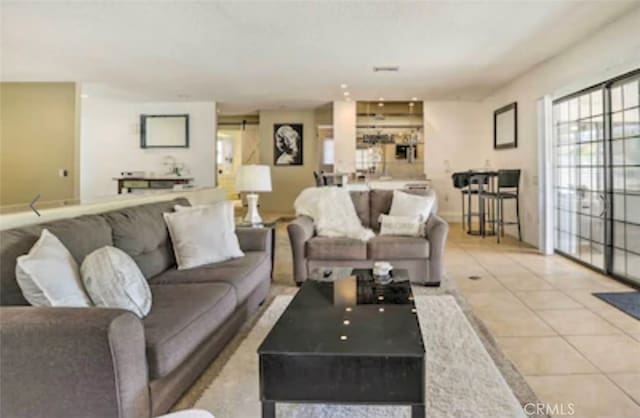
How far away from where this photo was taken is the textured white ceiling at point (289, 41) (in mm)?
3641

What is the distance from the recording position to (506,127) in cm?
697

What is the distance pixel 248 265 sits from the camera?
3023 millimetres

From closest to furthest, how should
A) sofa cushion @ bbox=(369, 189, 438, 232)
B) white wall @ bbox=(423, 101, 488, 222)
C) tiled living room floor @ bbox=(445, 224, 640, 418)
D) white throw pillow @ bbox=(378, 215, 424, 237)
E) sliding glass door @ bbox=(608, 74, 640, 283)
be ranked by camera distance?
tiled living room floor @ bbox=(445, 224, 640, 418) < sliding glass door @ bbox=(608, 74, 640, 283) < white throw pillow @ bbox=(378, 215, 424, 237) < sofa cushion @ bbox=(369, 189, 438, 232) < white wall @ bbox=(423, 101, 488, 222)

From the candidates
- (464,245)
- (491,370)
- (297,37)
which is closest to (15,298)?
(491,370)

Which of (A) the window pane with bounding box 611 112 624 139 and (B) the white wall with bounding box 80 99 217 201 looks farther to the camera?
(B) the white wall with bounding box 80 99 217 201

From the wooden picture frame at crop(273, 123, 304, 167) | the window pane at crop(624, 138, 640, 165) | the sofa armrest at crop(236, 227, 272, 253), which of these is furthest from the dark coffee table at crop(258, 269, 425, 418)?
the wooden picture frame at crop(273, 123, 304, 167)

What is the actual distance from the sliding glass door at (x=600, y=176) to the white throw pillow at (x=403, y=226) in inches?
78.8

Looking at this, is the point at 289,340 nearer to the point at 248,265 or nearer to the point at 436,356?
the point at 436,356

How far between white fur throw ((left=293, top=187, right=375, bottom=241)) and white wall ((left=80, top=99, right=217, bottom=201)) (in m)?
5.09

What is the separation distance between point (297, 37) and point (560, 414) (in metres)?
3.91

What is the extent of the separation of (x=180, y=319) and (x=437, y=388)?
128 cm

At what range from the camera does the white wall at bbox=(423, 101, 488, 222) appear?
339 inches

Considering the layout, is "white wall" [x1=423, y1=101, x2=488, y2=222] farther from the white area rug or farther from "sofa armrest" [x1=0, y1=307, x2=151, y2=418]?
"sofa armrest" [x1=0, y1=307, x2=151, y2=418]

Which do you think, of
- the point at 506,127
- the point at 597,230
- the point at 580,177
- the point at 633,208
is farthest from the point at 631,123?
the point at 506,127
